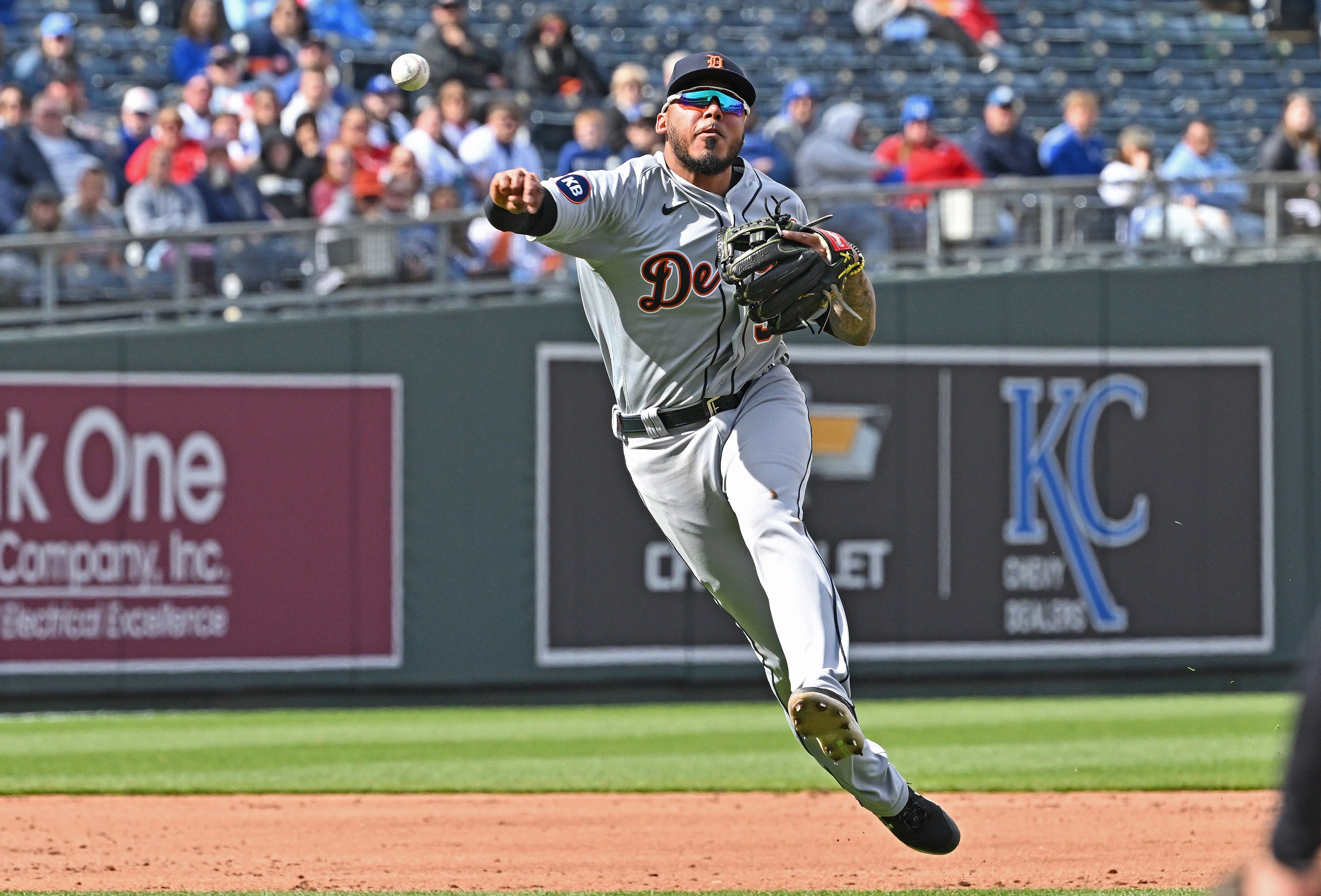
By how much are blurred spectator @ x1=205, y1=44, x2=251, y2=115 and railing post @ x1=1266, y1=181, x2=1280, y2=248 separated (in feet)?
21.9

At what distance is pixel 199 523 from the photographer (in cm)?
1051

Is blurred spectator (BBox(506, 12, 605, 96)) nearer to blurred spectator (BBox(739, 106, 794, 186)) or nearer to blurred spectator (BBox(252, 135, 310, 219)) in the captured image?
blurred spectator (BBox(739, 106, 794, 186))

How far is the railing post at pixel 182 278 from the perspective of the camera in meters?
10.4

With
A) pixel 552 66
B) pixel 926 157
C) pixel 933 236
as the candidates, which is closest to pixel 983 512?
pixel 933 236

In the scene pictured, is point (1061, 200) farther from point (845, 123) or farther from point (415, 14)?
point (415, 14)

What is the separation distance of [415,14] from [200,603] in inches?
223

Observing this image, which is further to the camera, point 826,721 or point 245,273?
point 245,273

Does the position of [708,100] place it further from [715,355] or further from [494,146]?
[494,146]

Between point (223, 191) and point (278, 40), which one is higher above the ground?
point (278, 40)

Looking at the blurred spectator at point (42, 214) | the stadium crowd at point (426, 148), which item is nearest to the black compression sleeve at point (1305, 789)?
the stadium crowd at point (426, 148)

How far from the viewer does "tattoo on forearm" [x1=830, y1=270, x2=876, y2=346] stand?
491 centimetres

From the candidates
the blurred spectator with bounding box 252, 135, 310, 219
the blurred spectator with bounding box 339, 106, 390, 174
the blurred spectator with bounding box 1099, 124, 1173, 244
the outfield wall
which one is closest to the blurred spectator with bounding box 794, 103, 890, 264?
the outfield wall

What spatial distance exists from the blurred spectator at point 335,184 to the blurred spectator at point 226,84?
0.75 m

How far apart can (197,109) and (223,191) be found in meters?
0.85
